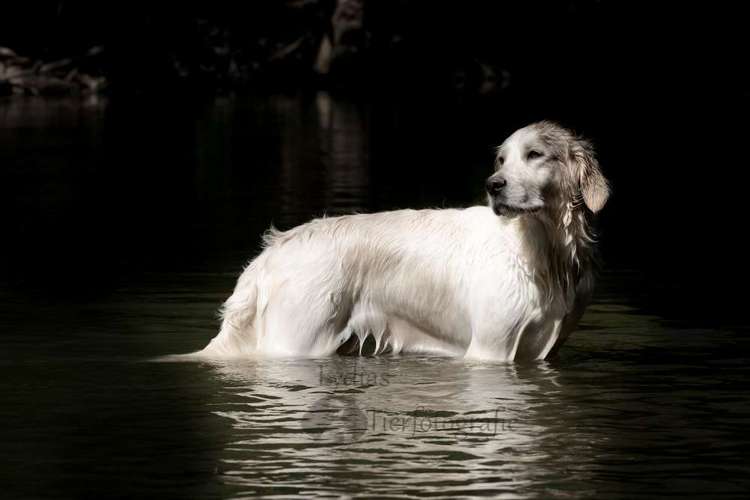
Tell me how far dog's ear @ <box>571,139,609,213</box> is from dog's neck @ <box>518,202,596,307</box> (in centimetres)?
9

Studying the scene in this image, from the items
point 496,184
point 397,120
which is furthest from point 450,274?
point 397,120

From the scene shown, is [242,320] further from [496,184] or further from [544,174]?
[544,174]

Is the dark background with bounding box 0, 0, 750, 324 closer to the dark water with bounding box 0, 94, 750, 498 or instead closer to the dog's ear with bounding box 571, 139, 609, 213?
the dark water with bounding box 0, 94, 750, 498

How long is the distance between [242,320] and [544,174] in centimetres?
217

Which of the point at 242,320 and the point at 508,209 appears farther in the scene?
the point at 242,320

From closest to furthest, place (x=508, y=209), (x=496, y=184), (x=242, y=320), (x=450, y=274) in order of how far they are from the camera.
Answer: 1. (x=496, y=184)
2. (x=508, y=209)
3. (x=450, y=274)
4. (x=242, y=320)

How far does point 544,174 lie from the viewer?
10469mm

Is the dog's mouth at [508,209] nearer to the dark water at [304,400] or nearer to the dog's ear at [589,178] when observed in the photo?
the dog's ear at [589,178]

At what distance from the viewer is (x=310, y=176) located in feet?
87.8

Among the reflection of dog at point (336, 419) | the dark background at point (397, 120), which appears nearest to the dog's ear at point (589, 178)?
the reflection of dog at point (336, 419)

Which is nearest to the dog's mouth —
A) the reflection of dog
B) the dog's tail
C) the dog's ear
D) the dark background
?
the dog's ear

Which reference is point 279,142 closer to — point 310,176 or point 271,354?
point 310,176

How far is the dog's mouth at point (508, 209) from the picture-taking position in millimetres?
10384

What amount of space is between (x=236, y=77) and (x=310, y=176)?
126 feet
